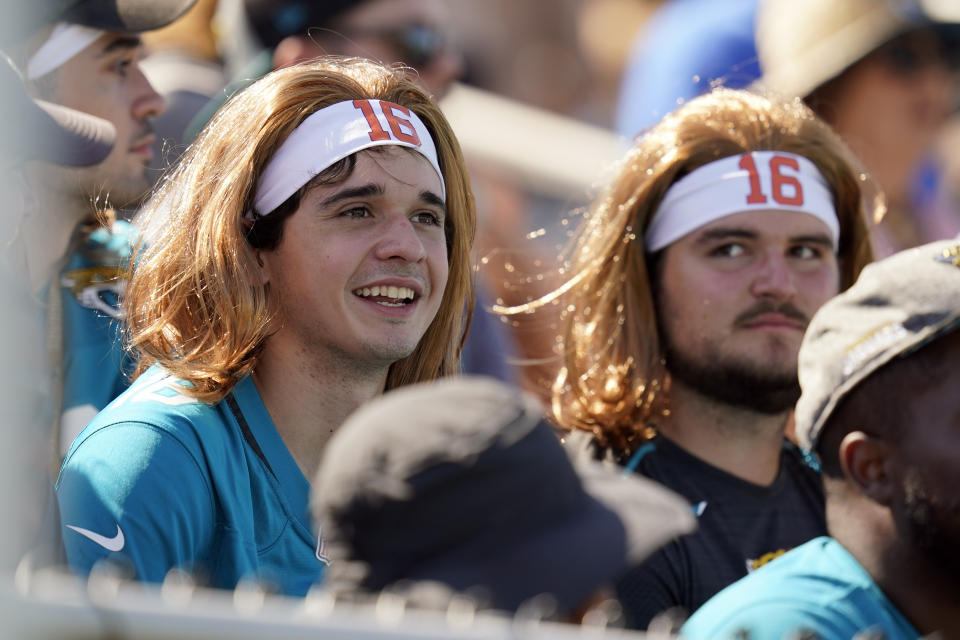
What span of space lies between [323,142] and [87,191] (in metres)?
0.79

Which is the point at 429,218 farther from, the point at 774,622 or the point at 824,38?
the point at 824,38

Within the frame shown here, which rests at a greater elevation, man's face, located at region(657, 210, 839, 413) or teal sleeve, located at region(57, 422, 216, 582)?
man's face, located at region(657, 210, 839, 413)

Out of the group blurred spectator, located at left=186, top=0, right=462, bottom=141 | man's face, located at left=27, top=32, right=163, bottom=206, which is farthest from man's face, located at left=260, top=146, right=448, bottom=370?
blurred spectator, located at left=186, top=0, right=462, bottom=141

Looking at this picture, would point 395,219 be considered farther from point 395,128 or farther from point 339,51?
point 339,51

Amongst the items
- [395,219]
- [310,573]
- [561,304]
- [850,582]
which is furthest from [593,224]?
[850,582]

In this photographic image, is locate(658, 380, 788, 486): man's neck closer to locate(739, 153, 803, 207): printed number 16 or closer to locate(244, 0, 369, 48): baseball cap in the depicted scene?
locate(739, 153, 803, 207): printed number 16

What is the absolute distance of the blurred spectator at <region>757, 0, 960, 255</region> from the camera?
14.9ft

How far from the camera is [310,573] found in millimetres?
2451

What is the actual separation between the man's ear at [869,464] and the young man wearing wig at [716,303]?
0.85 meters

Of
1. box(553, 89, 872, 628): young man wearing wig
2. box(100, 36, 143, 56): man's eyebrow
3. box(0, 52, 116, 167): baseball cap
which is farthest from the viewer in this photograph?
box(100, 36, 143, 56): man's eyebrow

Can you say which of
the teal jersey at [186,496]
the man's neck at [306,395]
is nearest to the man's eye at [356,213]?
the man's neck at [306,395]

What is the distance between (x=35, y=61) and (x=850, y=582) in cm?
235

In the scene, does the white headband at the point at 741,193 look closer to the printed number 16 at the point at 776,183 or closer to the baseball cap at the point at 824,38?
the printed number 16 at the point at 776,183

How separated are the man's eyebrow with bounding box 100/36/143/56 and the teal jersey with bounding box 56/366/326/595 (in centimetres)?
118
